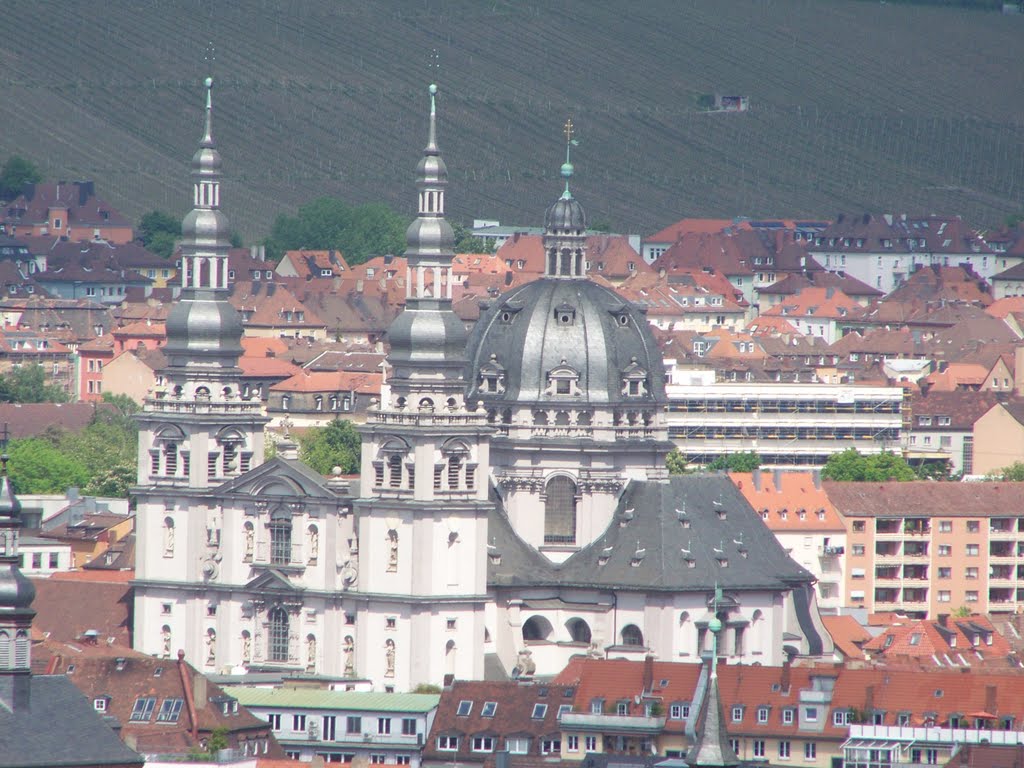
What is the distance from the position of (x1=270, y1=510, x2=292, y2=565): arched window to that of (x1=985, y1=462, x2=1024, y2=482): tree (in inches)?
2347

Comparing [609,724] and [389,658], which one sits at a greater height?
[389,658]

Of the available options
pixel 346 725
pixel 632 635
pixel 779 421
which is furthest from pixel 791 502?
pixel 346 725

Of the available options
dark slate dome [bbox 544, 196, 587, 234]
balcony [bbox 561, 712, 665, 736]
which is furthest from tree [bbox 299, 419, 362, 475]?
balcony [bbox 561, 712, 665, 736]

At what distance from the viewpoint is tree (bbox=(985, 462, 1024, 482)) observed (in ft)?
618

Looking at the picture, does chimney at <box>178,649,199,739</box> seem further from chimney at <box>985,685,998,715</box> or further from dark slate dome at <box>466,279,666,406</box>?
dark slate dome at <box>466,279,666,406</box>

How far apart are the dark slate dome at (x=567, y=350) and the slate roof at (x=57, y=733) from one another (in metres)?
51.5

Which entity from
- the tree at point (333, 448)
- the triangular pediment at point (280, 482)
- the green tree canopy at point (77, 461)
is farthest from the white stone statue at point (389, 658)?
the tree at point (333, 448)

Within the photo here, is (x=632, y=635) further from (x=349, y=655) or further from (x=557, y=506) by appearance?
(x=349, y=655)

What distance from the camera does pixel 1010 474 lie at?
189 m

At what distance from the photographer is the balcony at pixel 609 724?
11775 cm

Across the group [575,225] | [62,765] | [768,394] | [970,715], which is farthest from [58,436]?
[62,765]

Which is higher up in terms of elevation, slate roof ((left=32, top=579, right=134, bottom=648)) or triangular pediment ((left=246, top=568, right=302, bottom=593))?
triangular pediment ((left=246, top=568, right=302, bottom=593))

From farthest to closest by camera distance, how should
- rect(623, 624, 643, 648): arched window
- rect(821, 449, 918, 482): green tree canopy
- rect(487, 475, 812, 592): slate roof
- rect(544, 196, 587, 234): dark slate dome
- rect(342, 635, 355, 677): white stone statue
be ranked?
rect(821, 449, 918, 482): green tree canopy, rect(544, 196, 587, 234): dark slate dome, rect(487, 475, 812, 592): slate roof, rect(623, 624, 643, 648): arched window, rect(342, 635, 355, 677): white stone statue

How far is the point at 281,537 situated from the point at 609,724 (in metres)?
18.1
